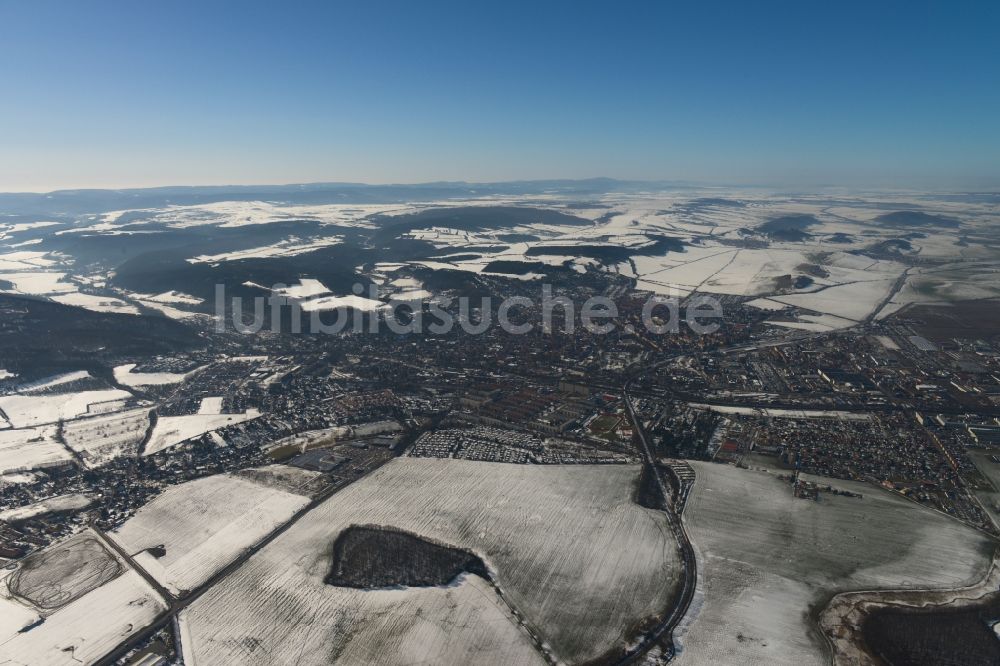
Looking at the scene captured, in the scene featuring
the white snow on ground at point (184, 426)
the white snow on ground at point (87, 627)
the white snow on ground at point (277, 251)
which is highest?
the white snow on ground at point (277, 251)

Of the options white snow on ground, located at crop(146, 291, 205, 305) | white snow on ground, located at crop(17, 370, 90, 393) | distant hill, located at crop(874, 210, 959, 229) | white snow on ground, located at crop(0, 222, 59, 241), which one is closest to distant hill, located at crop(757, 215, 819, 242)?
distant hill, located at crop(874, 210, 959, 229)

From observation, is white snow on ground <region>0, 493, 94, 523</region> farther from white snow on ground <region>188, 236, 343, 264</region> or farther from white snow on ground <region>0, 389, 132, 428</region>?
white snow on ground <region>188, 236, 343, 264</region>

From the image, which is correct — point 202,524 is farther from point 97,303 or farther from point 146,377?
point 97,303

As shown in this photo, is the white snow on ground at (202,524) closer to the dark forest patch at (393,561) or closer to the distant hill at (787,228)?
the dark forest patch at (393,561)

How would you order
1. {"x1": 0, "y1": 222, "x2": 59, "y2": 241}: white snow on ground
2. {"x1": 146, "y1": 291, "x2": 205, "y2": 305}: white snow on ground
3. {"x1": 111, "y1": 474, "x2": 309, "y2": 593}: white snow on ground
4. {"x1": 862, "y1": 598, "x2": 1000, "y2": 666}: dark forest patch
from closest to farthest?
{"x1": 862, "y1": 598, "x2": 1000, "y2": 666}: dark forest patch
{"x1": 111, "y1": 474, "x2": 309, "y2": 593}: white snow on ground
{"x1": 146, "y1": 291, "x2": 205, "y2": 305}: white snow on ground
{"x1": 0, "y1": 222, "x2": 59, "y2": 241}: white snow on ground

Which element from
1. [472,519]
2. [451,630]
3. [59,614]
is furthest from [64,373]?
[451,630]

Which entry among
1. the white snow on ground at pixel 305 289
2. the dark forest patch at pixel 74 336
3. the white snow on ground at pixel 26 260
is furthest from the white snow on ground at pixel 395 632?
the white snow on ground at pixel 26 260

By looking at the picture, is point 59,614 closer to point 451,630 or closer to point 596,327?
point 451,630
